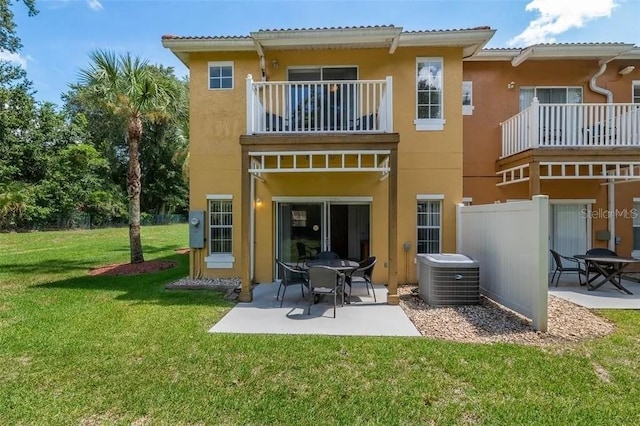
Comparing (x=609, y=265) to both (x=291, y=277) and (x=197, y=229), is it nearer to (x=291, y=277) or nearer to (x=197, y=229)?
(x=291, y=277)

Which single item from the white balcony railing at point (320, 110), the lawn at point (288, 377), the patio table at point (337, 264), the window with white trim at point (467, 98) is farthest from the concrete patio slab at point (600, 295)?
the white balcony railing at point (320, 110)

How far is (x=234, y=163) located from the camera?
9.34 m

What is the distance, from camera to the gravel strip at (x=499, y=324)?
5277 mm

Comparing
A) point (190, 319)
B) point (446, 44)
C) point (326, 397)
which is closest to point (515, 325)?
point (326, 397)

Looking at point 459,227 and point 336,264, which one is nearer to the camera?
point 336,264

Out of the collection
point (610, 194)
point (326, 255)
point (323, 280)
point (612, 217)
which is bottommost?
point (323, 280)

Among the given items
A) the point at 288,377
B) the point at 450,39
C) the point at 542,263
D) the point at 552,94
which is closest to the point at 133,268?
the point at 288,377

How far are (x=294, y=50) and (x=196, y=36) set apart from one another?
2.63m

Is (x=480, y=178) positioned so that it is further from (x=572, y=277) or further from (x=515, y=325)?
(x=515, y=325)

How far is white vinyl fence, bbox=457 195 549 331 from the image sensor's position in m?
5.50

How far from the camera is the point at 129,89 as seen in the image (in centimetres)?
1018

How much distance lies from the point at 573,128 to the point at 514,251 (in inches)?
209

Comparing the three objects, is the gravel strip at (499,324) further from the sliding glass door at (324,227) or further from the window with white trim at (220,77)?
the window with white trim at (220,77)

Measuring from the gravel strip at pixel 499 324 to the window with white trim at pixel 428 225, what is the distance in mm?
2233
